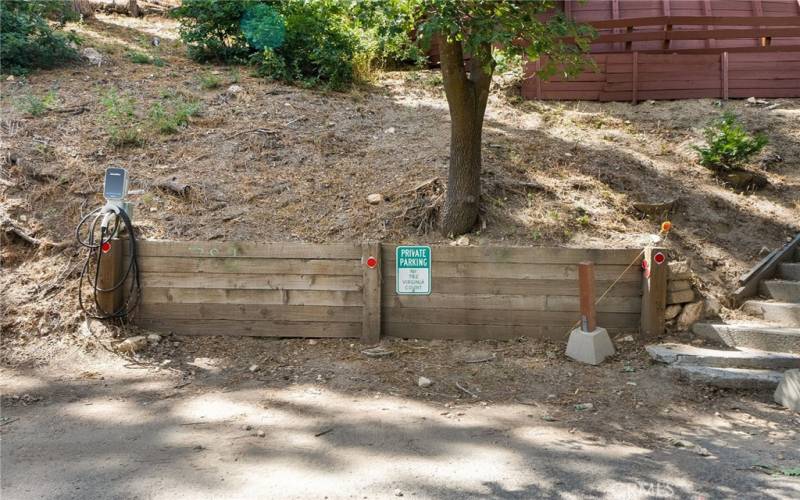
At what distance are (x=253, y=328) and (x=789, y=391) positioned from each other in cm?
487

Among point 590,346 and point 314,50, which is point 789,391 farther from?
point 314,50

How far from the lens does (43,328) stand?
676 centimetres

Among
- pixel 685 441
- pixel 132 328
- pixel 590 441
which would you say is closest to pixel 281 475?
pixel 590 441

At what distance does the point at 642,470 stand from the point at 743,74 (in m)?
9.55

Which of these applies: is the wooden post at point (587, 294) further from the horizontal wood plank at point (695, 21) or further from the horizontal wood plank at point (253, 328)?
the horizontal wood plank at point (695, 21)

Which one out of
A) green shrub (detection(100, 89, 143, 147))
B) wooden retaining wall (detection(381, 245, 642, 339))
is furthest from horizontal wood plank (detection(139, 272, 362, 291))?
green shrub (detection(100, 89, 143, 147))

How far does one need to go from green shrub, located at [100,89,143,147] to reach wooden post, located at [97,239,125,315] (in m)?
2.78

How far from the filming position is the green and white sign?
680 cm

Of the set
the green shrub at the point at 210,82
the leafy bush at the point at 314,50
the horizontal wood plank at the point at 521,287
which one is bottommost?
the horizontal wood plank at the point at 521,287

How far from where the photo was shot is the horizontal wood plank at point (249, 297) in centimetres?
688

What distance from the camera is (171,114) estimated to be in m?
10.0

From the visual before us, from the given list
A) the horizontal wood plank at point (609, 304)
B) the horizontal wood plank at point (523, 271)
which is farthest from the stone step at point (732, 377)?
the horizontal wood plank at point (523, 271)

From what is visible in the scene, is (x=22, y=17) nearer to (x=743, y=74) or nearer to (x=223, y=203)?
(x=223, y=203)

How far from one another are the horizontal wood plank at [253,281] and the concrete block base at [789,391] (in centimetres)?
382
